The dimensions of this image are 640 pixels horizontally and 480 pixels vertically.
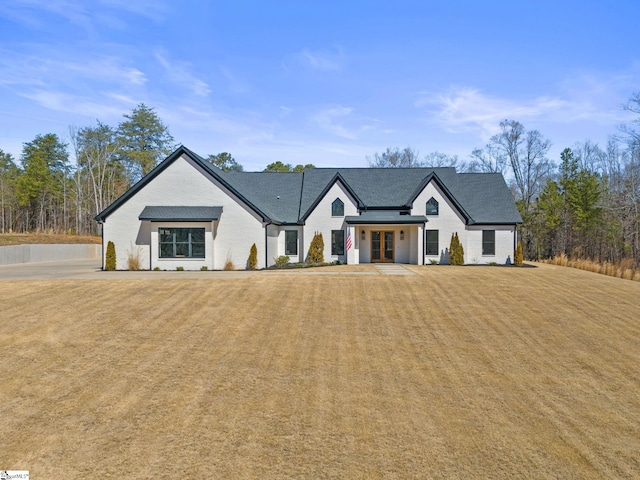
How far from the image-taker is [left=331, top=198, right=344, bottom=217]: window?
28.4m

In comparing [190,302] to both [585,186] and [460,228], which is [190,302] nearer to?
[460,228]

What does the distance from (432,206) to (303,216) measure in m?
8.74

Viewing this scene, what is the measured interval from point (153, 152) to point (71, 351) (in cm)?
5419

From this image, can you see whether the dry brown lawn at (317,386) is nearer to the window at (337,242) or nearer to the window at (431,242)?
the window at (337,242)

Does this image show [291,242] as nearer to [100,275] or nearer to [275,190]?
[275,190]

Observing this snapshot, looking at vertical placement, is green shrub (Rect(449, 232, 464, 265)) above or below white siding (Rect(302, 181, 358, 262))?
below

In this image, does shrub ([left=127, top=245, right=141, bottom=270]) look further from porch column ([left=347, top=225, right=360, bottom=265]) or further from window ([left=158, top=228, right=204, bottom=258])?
porch column ([left=347, top=225, right=360, bottom=265])

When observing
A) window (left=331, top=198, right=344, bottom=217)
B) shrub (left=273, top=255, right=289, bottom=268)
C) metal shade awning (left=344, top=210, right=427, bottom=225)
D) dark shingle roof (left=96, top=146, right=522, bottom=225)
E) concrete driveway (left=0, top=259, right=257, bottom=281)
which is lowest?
concrete driveway (left=0, top=259, right=257, bottom=281)

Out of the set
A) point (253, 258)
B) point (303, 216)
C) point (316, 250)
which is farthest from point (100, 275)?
point (303, 216)

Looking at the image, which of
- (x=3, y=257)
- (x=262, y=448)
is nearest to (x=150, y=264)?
(x=3, y=257)

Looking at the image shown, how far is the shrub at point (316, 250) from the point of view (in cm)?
2728

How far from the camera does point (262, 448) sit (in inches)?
223

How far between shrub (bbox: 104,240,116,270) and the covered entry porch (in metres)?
→ 14.0

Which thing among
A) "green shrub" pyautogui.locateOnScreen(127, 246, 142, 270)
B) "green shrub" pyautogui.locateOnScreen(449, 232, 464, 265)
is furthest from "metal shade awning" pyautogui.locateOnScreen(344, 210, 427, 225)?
"green shrub" pyautogui.locateOnScreen(127, 246, 142, 270)
